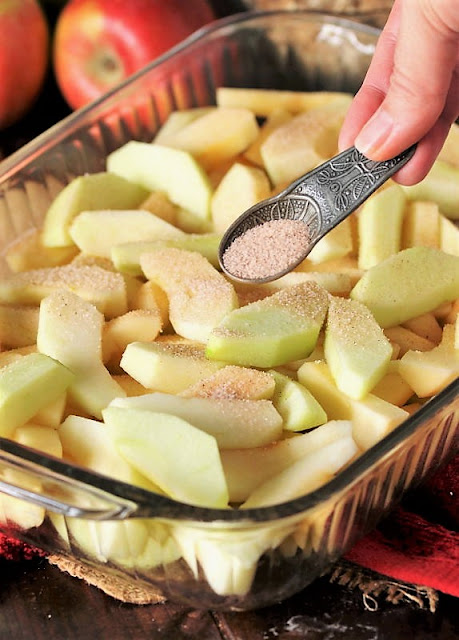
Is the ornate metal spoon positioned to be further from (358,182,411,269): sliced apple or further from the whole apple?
the whole apple

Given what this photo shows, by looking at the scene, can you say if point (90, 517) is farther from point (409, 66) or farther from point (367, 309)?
point (409, 66)

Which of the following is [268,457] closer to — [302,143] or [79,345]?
[79,345]

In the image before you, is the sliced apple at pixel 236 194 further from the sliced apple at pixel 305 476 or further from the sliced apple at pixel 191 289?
the sliced apple at pixel 305 476

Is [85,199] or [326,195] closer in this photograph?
[326,195]

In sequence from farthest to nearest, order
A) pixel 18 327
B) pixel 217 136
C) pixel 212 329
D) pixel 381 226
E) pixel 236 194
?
1. pixel 217 136
2. pixel 236 194
3. pixel 381 226
4. pixel 18 327
5. pixel 212 329

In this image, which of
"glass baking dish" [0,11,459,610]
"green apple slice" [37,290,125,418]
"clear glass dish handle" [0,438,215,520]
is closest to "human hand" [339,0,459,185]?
"glass baking dish" [0,11,459,610]

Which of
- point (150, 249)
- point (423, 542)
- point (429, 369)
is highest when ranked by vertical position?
point (150, 249)

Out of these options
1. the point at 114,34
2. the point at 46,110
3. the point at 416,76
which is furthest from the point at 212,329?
the point at 46,110

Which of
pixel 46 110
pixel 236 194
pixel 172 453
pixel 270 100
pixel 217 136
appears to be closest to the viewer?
pixel 172 453
